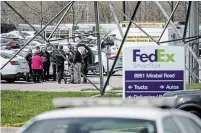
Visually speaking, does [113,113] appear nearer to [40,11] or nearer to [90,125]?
[90,125]

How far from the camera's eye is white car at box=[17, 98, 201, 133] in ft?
18.4

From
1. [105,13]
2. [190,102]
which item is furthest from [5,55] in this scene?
[105,13]

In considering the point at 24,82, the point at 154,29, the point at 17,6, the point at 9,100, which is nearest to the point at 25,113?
the point at 9,100

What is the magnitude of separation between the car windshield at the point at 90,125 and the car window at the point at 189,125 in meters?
0.63

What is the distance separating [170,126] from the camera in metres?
5.75

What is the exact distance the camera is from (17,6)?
5447cm

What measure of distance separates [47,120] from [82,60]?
24894 millimetres

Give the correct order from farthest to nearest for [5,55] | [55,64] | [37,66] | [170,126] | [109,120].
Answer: [55,64], [5,55], [37,66], [170,126], [109,120]

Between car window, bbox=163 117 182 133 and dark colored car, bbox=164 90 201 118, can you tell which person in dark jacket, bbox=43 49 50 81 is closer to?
dark colored car, bbox=164 90 201 118

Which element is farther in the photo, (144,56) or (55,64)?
(55,64)

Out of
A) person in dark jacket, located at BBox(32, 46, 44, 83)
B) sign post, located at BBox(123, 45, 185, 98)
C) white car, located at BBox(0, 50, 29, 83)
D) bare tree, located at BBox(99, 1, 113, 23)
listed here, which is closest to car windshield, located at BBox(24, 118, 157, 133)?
sign post, located at BBox(123, 45, 185, 98)

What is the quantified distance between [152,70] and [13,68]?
14.4 m

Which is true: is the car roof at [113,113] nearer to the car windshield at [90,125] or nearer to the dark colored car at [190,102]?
the car windshield at [90,125]

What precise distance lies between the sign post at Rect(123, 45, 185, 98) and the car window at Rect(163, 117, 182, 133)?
1036cm
